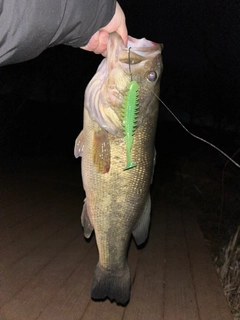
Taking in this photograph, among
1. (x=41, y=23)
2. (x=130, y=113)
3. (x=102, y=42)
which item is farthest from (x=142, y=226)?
(x=41, y=23)

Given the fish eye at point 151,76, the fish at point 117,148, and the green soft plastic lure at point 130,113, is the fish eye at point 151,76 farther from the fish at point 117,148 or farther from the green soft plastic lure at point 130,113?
the green soft plastic lure at point 130,113

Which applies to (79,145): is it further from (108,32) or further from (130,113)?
(108,32)

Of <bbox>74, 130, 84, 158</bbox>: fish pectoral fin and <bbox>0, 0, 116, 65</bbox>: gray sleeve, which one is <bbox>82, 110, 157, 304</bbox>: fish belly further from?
<bbox>0, 0, 116, 65</bbox>: gray sleeve

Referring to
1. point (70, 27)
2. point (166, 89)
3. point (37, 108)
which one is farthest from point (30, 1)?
point (166, 89)

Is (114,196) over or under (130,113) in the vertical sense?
under

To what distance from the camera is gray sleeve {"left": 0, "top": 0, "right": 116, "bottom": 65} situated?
978 millimetres

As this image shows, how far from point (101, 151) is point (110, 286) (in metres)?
0.78

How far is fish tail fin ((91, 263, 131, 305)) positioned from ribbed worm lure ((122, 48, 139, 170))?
2.24 feet

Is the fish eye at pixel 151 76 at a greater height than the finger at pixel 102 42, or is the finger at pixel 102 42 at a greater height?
the finger at pixel 102 42

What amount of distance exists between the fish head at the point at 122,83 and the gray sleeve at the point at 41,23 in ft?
1.29

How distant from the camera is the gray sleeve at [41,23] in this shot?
3.21 ft

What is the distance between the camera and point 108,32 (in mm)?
1494

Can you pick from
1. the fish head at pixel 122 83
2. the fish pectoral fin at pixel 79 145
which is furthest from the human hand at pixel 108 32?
the fish pectoral fin at pixel 79 145

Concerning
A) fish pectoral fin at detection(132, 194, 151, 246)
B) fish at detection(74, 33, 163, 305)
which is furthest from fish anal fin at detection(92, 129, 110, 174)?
fish pectoral fin at detection(132, 194, 151, 246)
